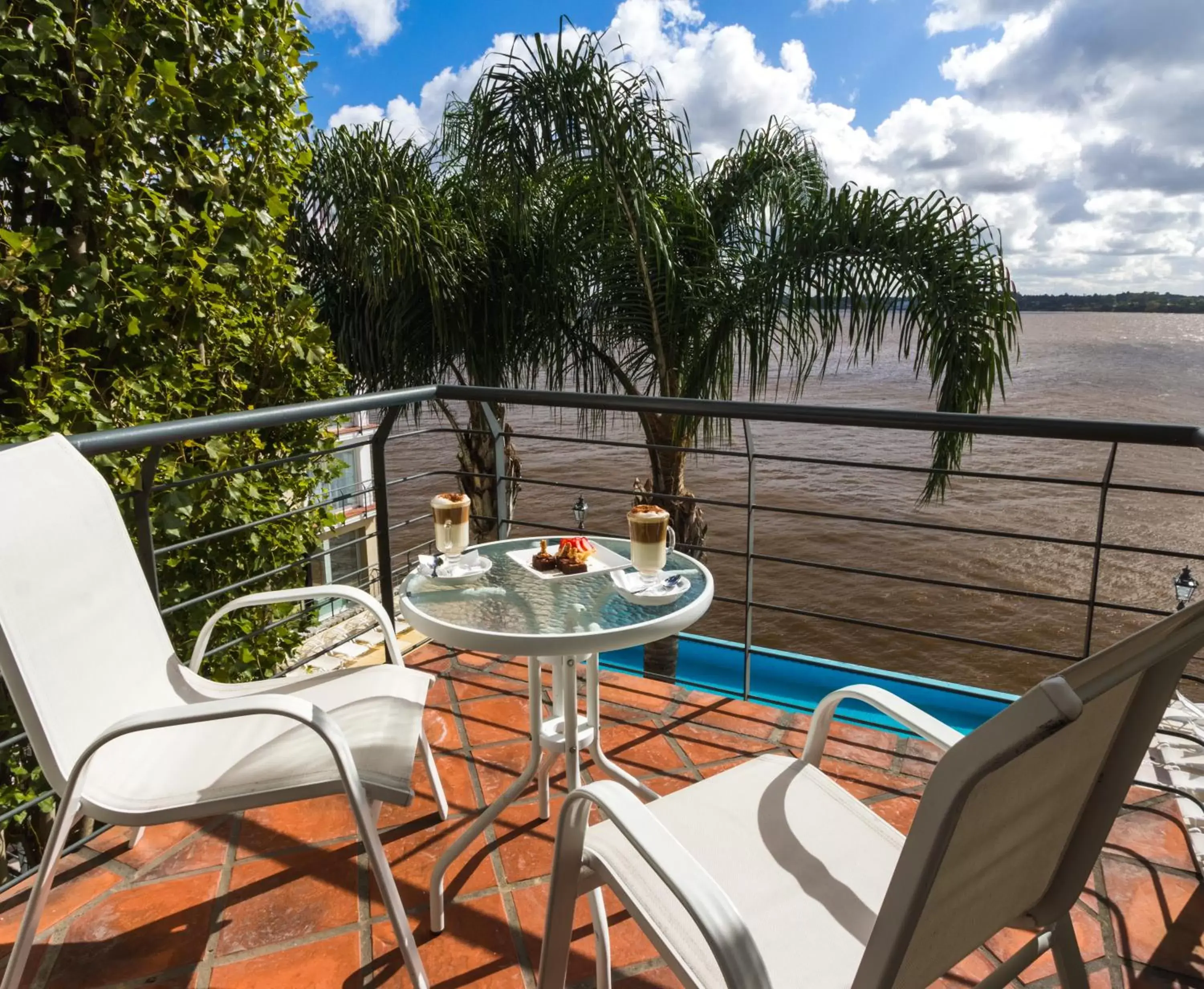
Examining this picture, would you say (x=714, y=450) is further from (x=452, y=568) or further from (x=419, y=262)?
(x=419, y=262)

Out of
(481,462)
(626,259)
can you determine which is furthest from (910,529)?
(626,259)

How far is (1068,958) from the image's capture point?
1.06 m

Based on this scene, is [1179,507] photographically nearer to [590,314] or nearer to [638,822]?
[590,314]

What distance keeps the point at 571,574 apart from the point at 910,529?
2259 cm

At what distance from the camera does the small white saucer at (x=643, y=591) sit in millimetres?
1644

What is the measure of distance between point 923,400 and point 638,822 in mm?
23931

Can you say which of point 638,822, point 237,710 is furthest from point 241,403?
point 638,822

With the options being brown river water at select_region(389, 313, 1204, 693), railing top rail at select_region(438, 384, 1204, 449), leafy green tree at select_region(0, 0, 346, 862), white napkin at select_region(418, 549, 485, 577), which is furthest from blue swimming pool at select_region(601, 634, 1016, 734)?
brown river water at select_region(389, 313, 1204, 693)

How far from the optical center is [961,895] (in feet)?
2.77

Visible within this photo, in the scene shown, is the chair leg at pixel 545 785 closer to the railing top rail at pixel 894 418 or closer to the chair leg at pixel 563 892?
the chair leg at pixel 563 892

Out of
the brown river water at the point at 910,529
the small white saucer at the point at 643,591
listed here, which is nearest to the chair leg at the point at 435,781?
the small white saucer at the point at 643,591

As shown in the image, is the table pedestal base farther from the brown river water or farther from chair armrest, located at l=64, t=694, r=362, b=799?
the brown river water

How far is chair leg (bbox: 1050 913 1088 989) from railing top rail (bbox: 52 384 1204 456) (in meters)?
1.16

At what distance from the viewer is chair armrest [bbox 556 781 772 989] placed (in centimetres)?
82
